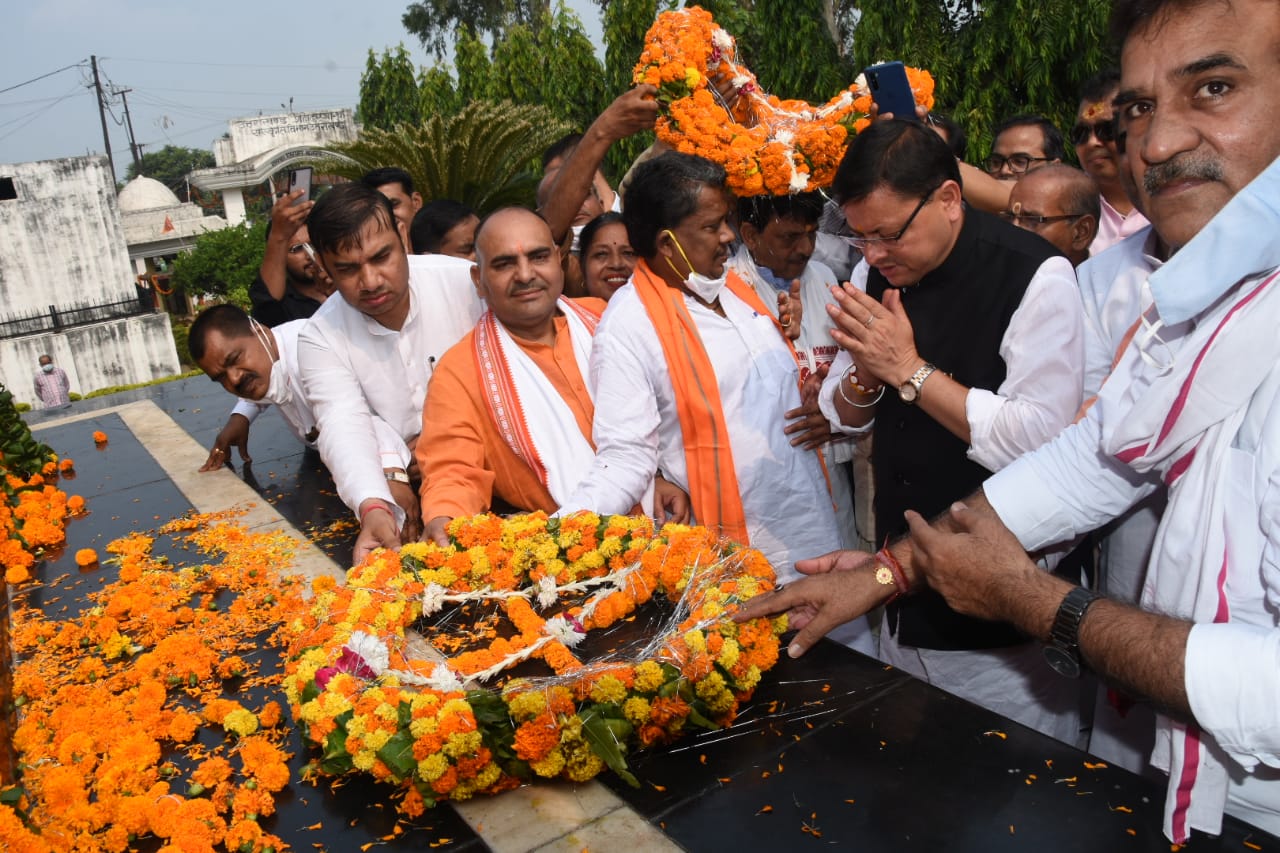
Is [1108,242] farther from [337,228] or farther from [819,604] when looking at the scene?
[337,228]

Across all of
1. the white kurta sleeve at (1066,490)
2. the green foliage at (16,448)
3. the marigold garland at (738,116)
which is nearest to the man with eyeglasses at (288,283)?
the green foliage at (16,448)

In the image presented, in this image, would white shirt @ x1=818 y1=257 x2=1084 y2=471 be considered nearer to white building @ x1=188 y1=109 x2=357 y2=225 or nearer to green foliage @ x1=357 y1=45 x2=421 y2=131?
green foliage @ x1=357 y1=45 x2=421 y2=131

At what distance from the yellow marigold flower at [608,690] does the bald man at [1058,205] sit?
2.51 meters

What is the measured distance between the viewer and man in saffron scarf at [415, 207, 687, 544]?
11.3 feet

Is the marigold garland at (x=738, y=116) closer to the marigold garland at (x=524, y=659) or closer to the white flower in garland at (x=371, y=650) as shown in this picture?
the marigold garland at (x=524, y=659)

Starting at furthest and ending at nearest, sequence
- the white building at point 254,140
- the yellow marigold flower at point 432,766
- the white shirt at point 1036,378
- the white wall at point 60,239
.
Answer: the white building at point 254,140, the white wall at point 60,239, the white shirt at point 1036,378, the yellow marigold flower at point 432,766

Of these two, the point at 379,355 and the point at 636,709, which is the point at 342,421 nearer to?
the point at 379,355

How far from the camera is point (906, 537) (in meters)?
2.36

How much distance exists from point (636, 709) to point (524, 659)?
1.35 ft

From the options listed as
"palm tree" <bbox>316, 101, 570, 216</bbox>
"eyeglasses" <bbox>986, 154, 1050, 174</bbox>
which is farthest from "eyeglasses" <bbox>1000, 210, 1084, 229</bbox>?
"palm tree" <bbox>316, 101, 570, 216</bbox>

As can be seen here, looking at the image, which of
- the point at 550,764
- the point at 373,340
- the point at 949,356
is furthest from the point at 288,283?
the point at 550,764

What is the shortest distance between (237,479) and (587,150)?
2966 millimetres

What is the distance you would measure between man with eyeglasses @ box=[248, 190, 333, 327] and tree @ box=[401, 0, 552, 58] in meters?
33.0

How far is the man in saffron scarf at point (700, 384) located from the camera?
3.22 meters
